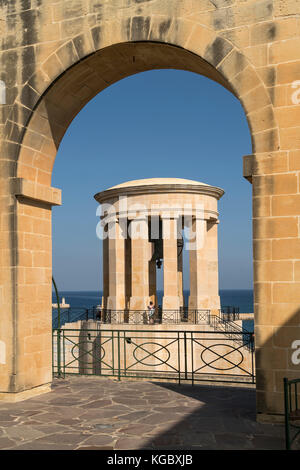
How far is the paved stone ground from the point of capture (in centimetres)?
Answer: 621

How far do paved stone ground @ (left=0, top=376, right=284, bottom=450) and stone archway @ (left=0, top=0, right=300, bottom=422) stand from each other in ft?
1.87

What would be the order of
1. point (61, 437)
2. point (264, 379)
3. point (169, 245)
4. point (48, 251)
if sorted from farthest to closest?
point (169, 245), point (48, 251), point (264, 379), point (61, 437)

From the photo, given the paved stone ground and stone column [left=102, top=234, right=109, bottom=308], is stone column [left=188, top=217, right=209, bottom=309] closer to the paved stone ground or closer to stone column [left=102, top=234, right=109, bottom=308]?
stone column [left=102, top=234, right=109, bottom=308]

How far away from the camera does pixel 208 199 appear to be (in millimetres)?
26484

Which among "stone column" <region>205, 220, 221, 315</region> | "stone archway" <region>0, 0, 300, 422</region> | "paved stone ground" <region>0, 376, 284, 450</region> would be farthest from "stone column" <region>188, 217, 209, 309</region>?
"stone archway" <region>0, 0, 300, 422</region>

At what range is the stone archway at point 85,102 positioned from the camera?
702 centimetres

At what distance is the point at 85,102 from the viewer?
31.5ft

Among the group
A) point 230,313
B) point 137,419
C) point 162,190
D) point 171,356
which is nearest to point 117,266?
point 162,190

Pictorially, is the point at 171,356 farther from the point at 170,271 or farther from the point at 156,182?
the point at 156,182

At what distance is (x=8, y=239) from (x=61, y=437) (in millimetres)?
3574

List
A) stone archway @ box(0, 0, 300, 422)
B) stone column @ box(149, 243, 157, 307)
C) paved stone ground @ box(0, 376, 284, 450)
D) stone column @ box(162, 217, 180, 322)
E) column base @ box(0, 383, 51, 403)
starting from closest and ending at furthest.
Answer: paved stone ground @ box(0, 376, 284, 450) → stone archway @ box(0, 0, 300, 422) → column base @ box(0, 383, 51, 403) → stone column @ box(162, 217, 180, 322) → stone column @ box(149, 243, 157, 307)
